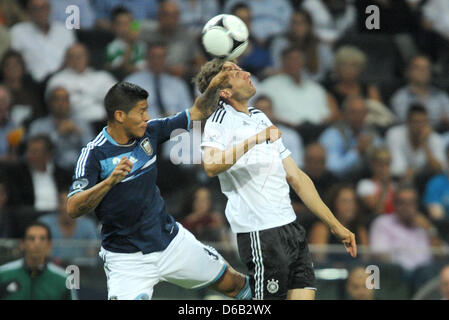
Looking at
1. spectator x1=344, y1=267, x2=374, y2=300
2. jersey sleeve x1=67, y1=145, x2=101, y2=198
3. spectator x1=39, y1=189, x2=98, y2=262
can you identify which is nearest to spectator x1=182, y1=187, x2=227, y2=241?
spectator x1=39, y1=189, x2=98, y2=262

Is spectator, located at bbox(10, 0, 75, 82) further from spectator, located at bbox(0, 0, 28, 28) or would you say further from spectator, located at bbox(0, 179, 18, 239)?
spectator, located at bbox(0, 179, 18, 239)

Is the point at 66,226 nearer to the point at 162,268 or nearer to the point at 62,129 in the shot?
the point at 62,129

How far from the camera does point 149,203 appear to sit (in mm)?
5625

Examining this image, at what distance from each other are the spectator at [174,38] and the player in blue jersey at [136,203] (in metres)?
4.15

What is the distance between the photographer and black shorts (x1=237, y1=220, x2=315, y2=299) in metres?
5.52

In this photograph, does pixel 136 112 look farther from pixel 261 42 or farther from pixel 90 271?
pixel 261 42

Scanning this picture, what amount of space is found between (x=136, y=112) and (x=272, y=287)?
1.49 m

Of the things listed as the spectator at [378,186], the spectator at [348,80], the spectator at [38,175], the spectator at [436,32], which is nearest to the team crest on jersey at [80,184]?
the spectator at [38,175]

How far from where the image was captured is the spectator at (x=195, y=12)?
33.7 feet

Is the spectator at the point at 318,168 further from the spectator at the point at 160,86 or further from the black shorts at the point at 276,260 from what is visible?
the black shorts at the point at 276,260

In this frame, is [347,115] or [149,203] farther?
[347,115]

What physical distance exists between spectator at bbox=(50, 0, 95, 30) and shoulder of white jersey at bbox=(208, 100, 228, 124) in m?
4.79
